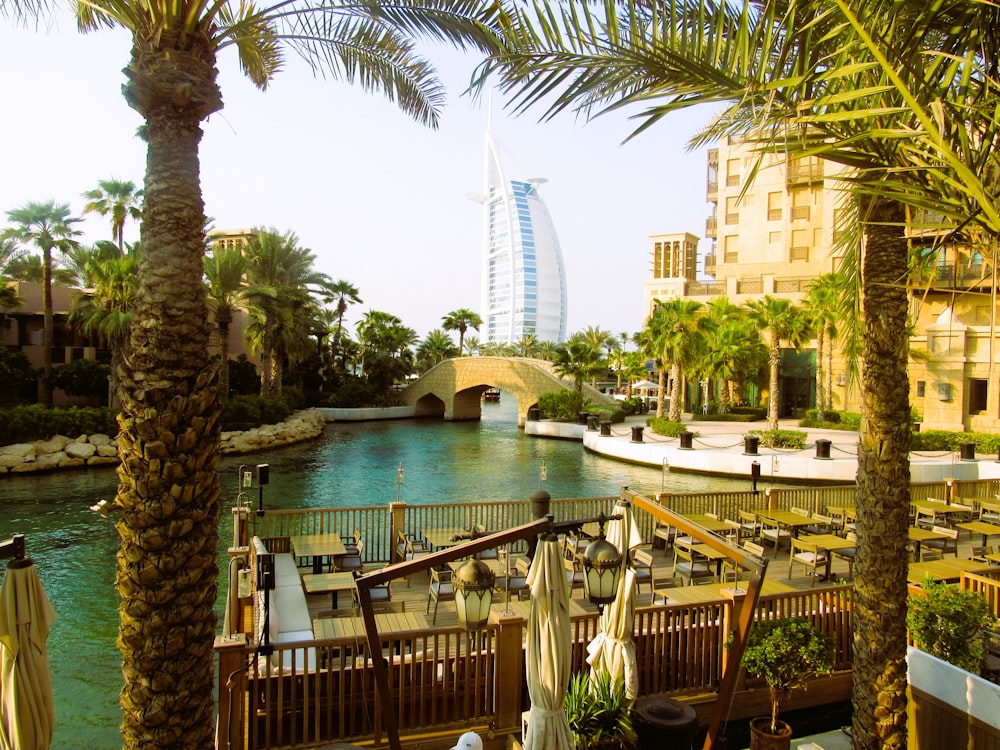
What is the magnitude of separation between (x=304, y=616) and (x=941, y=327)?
3229 centimetres

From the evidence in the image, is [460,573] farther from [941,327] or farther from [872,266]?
[941,327]

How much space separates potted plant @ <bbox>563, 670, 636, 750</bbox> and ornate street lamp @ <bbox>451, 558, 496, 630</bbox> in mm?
1224

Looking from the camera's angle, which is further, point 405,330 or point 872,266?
point 405,330

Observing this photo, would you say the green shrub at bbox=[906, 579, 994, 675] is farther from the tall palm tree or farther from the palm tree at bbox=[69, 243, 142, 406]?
the palm tree at bbox=[69, 243, 142, 406]

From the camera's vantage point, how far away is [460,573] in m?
4.86

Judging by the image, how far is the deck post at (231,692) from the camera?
5.54 metres

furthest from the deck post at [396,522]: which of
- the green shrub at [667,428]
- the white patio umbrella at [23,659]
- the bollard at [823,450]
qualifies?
the green shrub at [667,428]

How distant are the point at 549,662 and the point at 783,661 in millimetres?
2577

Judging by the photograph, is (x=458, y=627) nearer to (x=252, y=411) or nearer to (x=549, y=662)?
(x=549, y=662)

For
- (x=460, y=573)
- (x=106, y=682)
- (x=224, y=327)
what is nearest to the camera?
(x=460, y=573)

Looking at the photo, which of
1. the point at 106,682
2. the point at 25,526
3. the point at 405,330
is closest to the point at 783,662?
the point at 106,682

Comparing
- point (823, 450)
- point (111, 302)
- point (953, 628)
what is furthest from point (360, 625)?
point (111, 302)

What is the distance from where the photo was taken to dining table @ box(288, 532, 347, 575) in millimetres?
10766

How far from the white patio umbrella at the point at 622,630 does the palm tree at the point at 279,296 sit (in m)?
34.6
